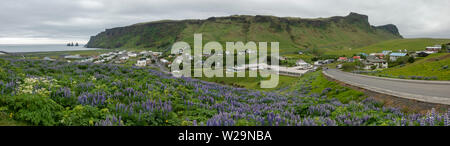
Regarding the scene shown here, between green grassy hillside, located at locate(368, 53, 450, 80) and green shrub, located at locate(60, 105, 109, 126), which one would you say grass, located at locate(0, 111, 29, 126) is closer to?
green shrub, located at locate(60, 105, 109, 126)

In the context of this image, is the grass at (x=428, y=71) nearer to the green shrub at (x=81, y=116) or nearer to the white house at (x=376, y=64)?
the green shrub at (x=81, y=116)

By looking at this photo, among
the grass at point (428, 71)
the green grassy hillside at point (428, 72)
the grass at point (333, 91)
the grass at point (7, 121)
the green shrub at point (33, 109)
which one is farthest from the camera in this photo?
the grass at point (428, 71)

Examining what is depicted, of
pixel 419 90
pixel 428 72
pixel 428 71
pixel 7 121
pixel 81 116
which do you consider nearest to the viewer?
pixel 7 121

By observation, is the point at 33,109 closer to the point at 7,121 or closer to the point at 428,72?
the point at 7,121

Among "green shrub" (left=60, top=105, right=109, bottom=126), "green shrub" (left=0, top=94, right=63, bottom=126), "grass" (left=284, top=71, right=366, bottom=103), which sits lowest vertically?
"grass" (left=284, top=71, right=366, bottom=103)

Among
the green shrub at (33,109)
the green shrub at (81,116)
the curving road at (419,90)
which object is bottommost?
the curving road at (419,90)

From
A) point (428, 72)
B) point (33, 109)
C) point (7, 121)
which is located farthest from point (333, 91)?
point (7, 121)

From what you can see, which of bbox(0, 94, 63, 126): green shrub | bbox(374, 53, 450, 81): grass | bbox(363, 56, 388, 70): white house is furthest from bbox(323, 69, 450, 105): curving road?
bbox(363, 56, 388, 70): white house

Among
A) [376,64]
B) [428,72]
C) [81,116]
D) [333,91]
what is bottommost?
[333,91]

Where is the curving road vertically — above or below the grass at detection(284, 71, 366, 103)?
above

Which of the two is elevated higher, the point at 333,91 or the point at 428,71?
the point at 428,71

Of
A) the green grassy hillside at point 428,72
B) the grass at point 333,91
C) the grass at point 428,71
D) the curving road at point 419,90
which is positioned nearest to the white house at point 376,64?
the grass at point 428,71
